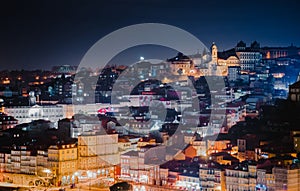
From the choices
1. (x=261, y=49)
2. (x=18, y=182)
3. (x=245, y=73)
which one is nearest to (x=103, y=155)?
(x=18, y=182)

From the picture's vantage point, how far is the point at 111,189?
974 cm

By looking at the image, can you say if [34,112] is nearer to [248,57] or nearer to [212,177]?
[248,57]

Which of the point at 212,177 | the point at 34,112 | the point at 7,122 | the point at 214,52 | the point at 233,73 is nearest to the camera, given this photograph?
the point at 212,177

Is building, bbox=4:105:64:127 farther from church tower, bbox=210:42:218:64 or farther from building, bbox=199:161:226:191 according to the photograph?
building, bbox=199:161:226:191

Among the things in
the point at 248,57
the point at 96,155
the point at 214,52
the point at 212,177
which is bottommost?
the point at 212,177

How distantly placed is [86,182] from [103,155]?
2.43 ft

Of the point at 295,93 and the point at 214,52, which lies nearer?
the point at 295,93

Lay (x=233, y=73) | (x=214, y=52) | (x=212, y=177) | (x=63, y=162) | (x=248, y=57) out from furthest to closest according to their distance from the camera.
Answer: (x=248, y=57) < (x=214, y=52) < (x=233, y=73) < (x=63, y=162) < (x=212, y=177)

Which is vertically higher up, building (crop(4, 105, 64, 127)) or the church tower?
the church tower

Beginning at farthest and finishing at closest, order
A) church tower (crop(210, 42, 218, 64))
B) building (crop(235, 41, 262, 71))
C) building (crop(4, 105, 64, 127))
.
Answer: building (crop(235, 41, 262, 71)), church tower (crop(210, 42, 218, 64)), building (crop(4, 105, 64, 127))

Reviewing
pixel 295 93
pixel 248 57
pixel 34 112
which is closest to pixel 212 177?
pixel 295 93

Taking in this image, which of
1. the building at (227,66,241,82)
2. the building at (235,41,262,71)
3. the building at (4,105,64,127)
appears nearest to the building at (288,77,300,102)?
the building at (4,105,64,127)

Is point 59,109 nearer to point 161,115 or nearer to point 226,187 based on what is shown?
point 161,115

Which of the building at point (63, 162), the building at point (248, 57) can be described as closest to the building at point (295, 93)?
the building at point (63, 162)
